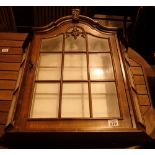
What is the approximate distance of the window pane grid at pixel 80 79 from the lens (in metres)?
2.37

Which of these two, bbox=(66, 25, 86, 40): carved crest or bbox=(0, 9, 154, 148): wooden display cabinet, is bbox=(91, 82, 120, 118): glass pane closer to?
bbox=(0, 9, 154, 148): wooden display cabinet

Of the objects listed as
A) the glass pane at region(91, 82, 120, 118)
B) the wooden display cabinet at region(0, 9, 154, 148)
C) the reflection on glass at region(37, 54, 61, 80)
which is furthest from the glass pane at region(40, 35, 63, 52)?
the glass pane at region(91, 82, 120, 118)

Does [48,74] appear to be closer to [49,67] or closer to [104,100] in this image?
[49,67]

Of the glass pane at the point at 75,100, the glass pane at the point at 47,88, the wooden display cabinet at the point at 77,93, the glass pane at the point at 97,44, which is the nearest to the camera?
the wooden display cabinet at the point at 77,93

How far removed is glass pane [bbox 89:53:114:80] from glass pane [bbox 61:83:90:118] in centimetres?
19

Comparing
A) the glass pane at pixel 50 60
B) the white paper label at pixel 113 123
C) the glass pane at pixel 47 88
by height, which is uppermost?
the glass pane at pixel 50 60

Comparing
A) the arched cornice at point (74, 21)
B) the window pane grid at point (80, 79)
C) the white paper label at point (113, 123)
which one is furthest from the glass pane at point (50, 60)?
the white paper label at point (113, 123)

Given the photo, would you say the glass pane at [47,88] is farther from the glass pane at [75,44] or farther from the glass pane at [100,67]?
the glass pane at [75,44]

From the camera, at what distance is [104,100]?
249 cm

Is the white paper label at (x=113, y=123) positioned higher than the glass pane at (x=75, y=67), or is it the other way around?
the glass pane at (x=75, y=67)

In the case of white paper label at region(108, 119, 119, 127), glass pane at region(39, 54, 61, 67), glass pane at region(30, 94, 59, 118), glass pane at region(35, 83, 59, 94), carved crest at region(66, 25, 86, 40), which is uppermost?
carved crest at region(66, 25, 86, 40)

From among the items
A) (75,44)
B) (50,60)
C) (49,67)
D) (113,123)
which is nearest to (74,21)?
(75,44)

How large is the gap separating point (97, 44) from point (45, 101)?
104cm

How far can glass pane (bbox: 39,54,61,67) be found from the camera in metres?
2.87
